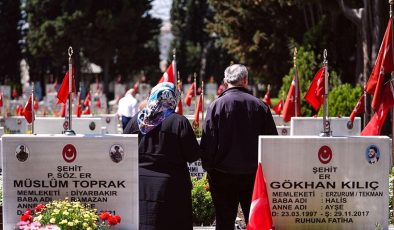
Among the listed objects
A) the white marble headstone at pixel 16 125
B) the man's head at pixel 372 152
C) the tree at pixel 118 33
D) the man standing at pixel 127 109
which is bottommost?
the white marble headstone at pixel 16 125

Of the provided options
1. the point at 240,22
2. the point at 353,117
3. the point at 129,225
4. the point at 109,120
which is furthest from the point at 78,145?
the point at 240,22

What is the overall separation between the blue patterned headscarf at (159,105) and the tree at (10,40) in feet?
199

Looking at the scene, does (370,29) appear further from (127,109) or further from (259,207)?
(259,207)

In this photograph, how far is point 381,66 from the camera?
10.1 meters

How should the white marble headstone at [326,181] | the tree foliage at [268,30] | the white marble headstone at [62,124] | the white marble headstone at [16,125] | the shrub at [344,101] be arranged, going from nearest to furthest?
the white marble headstone at [326,181], the white marble headstone at [62,124], the white marble headstone at [16,125], the shrub at [344,101], the tree foliage at [268,30]

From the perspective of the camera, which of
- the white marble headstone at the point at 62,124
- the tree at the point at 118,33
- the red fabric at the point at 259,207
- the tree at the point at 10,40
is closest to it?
the red fabric at the point at 259,207

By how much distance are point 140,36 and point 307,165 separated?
56.9m

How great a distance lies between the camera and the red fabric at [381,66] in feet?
32.7

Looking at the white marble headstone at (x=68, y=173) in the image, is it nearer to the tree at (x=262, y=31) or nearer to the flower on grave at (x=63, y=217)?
the flower on grave at (x=63, y=217)

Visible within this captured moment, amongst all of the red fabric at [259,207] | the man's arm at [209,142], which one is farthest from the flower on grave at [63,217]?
the red fabric at [259,207]

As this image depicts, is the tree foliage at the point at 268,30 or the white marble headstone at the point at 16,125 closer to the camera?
the white marble headstone at the point at 16,125

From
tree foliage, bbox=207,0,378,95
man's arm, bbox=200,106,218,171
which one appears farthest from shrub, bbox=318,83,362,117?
man's arm, bbox=200,106,218,171

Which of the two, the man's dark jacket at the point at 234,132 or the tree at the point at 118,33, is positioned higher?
the tree at the point at 118,33

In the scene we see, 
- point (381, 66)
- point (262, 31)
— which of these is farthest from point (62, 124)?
point (262, 31)
